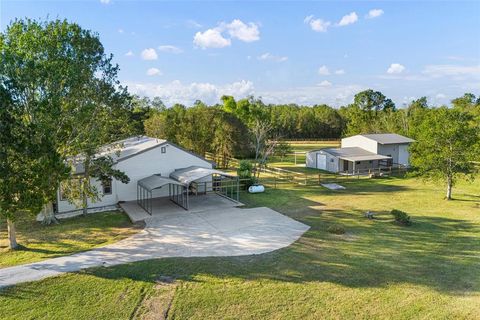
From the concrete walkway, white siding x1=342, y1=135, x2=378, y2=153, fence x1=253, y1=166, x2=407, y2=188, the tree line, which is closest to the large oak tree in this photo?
the tree line

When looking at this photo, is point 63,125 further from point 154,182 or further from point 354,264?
point 354,264

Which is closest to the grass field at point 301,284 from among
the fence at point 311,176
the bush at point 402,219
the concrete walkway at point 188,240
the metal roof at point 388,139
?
the bush at point 402,219

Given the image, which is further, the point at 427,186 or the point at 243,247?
the point at 427,186

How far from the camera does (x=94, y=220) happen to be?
18.4m

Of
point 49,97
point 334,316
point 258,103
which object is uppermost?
point 258,103

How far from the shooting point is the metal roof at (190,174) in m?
20.4

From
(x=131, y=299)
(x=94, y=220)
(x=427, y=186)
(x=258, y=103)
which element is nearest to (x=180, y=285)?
(x=131, y=299)

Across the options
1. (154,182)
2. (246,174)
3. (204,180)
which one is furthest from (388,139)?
(154,182)

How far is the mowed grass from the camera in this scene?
1336 centimetres

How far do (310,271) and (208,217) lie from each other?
7839 mm

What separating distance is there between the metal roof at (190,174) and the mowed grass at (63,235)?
3.98 m

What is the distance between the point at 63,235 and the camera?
622 inches

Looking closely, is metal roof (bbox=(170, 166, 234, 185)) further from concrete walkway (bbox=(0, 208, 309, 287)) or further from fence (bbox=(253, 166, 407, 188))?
fence (bbox=(253, 166, 407, 188))

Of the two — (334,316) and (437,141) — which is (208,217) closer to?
(334,316)
